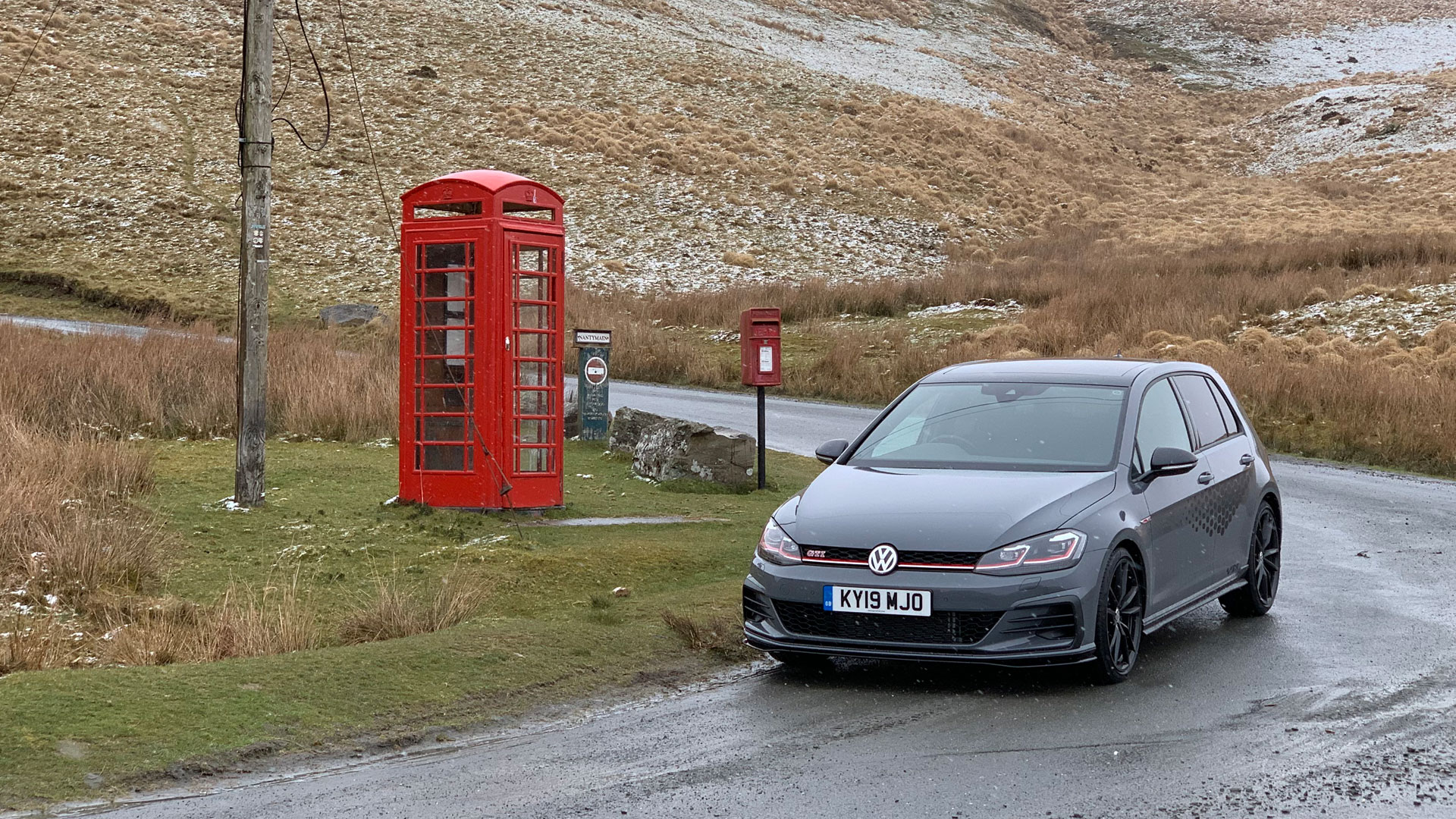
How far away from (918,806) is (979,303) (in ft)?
103

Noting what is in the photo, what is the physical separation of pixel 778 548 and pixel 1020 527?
118 centimetres

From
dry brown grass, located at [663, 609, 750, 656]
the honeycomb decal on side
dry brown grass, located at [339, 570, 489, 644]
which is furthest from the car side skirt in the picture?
dry brown grass, located at [339, 570, 489, 644]

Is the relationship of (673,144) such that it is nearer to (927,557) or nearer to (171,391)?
(171,391)

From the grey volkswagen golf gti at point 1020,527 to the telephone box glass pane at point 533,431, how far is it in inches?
161

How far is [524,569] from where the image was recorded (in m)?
9.77

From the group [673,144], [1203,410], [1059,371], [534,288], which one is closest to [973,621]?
[1059,371]

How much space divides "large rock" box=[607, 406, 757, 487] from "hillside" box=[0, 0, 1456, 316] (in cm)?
2353

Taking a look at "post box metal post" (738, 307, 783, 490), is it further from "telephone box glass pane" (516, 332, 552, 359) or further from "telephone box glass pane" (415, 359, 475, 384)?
"telephone box glass pane" (415, 359, 475, 384)

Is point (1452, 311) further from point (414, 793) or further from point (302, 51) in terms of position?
point (302, 51)

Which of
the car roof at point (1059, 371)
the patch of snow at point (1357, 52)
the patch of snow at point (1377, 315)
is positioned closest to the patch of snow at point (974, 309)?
the patch of snow at point (1377, 315)

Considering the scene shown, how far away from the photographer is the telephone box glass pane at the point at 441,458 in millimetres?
12219

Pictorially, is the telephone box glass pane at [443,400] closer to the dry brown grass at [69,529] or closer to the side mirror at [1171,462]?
the dry brown grass at [69,529]

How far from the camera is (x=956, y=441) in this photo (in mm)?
8414

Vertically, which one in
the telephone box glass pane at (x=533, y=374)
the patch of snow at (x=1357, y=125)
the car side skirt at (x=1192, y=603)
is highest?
the patch of snow at (x=1357, y=125)
